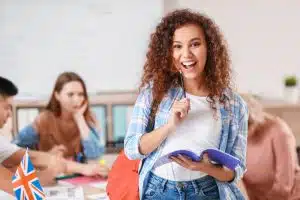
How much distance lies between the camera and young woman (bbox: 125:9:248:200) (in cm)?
107

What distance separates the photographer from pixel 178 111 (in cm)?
100

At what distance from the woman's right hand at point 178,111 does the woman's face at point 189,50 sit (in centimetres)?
10

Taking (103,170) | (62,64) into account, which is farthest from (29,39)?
(103,170)

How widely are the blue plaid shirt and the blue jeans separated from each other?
0.7 inches

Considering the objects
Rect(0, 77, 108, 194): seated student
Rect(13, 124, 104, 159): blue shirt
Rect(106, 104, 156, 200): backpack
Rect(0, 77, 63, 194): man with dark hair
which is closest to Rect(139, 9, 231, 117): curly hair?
Rect(106, 104, 156, 200): backpack

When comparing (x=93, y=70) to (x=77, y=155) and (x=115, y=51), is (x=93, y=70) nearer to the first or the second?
(x=115, y=51)

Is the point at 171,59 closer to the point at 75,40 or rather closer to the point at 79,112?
the point at 79,112

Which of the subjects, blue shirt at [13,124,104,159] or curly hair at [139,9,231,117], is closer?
curly hair at [139,9,231,117]

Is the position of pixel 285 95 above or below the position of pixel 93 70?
below

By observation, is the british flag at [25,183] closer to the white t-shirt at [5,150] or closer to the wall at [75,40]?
the white t-shirt at [5,150]

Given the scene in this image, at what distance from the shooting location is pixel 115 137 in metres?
2.49

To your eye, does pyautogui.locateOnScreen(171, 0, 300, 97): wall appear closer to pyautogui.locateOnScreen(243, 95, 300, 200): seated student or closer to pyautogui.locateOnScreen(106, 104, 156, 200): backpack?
pyautogui.locateOnScreen(243, 95, 300, 200): seated student

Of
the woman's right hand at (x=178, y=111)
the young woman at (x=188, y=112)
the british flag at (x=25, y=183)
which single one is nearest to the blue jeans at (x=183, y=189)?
the young woman at (x=188, y=112)

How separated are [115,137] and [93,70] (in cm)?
40
